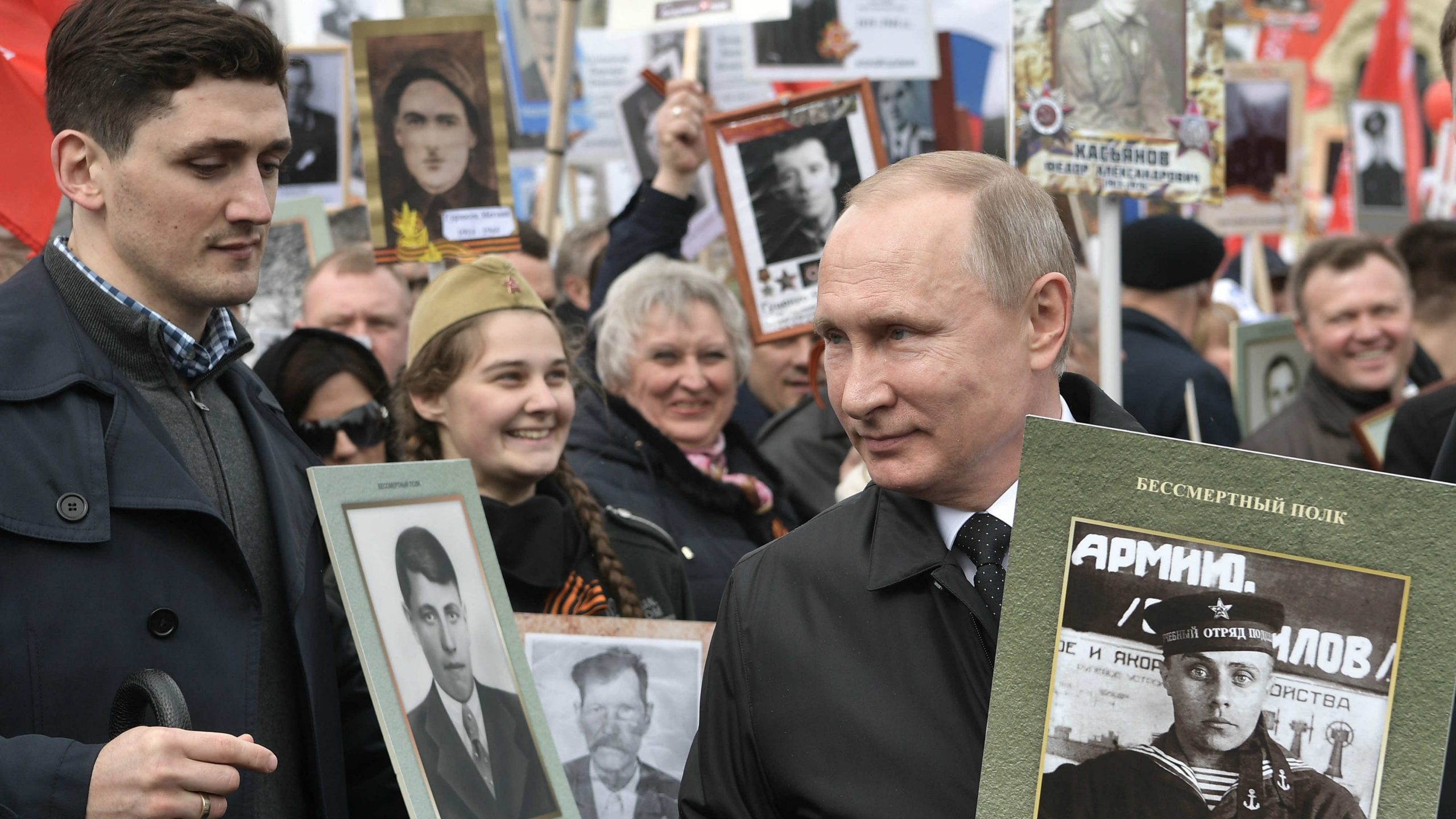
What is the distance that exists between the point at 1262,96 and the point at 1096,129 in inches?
179

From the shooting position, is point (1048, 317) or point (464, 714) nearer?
point (1048, 317)

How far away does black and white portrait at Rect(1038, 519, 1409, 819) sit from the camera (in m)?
1.55

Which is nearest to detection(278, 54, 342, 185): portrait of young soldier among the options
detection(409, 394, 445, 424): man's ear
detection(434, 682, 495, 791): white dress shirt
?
detection(409, 394, 445, 424): man's ear

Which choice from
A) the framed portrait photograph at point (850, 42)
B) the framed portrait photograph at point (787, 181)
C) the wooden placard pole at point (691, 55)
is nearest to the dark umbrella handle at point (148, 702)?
the framed portrait photograph at point (787, 181)

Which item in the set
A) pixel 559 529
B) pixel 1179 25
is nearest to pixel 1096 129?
pixel 1179 25

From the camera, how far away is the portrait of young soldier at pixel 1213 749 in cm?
157

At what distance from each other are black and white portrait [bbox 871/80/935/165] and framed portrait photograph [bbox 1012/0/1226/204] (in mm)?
2726

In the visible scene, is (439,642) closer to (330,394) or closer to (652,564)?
(652,564)

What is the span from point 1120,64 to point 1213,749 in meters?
2.67

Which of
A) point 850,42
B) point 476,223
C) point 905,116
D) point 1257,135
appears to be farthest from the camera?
point 1257,135

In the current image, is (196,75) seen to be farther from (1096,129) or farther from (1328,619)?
(1096,129)

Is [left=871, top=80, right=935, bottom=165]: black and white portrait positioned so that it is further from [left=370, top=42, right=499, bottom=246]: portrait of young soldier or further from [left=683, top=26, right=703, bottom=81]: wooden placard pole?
[left=370, top=42, right=499, bottom=246]: portrait of young soldier

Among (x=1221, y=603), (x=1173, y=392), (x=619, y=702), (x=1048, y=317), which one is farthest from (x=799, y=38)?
(x=1221, y=603)

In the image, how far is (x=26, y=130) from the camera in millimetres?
3527
